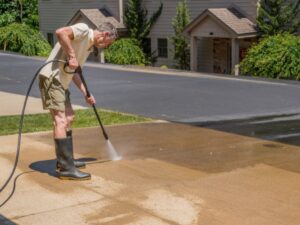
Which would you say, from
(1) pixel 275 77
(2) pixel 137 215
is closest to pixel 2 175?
(2) pixel 137 215

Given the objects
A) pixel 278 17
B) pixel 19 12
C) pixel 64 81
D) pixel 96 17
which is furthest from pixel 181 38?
pixel 64 81

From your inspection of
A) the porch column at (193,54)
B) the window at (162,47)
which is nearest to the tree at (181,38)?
the porch column at (193,54)

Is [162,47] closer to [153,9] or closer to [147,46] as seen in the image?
[147,46]

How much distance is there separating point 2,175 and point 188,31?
65.4 feet

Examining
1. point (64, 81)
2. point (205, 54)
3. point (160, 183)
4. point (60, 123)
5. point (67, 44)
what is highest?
point (67, 44)

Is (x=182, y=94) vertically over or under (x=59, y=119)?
under

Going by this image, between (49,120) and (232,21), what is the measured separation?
14.7 metres

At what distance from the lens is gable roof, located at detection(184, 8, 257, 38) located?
23203mm

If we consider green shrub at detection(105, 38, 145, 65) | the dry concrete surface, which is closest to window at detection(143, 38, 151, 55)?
green shrub at detection(105, 38, 145, 65)

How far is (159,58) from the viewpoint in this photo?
97.6ft

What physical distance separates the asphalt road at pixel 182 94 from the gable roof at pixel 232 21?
3.39 metres

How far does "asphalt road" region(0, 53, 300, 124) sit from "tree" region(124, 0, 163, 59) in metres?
7.36

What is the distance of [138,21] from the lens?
29922 millimetres

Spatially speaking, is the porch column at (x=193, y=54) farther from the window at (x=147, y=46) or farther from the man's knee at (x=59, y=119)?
the man's knee at (x=59, y=119)
